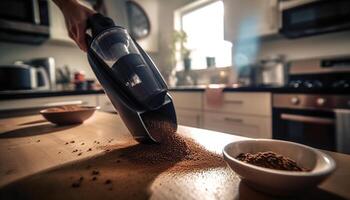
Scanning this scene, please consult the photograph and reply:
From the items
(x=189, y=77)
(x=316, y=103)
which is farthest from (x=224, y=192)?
(x=189, y=77)

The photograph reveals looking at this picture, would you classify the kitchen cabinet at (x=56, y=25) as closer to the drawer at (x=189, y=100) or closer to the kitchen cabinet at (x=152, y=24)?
the kitchen cabinet at (x=152, y=24)

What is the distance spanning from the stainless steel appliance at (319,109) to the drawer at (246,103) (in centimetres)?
6

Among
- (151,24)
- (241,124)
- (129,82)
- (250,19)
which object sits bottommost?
(241,124)

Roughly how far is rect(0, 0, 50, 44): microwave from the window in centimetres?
Answer: 167

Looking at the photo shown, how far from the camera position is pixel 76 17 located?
0.59m

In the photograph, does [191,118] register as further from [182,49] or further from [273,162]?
[273,162]

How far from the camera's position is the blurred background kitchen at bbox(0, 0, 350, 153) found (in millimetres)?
1346

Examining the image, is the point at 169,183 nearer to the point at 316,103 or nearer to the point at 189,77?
the point at 316,103

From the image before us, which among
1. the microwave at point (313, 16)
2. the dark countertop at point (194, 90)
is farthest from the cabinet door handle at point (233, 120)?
the microwave at point (313, 16)

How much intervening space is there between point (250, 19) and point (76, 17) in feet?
5.88

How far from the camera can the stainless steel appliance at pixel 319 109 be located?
1182mm

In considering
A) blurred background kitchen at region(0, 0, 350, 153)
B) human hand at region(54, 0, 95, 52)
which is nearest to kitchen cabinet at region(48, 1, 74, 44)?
blurred background kitchen at region(0, 0, 350, 153)

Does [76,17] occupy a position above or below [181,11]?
below

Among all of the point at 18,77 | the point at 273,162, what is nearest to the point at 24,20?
the point at 18,77
